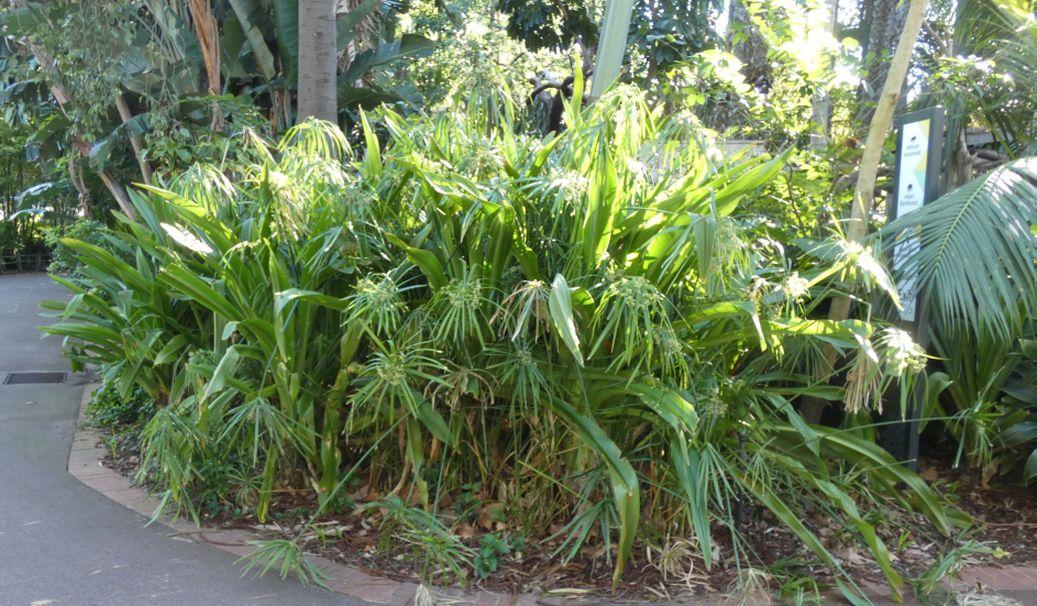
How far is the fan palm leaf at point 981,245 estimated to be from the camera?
14.3ft

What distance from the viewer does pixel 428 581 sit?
4.18m

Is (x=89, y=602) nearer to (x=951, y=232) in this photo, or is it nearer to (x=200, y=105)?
(x=951, y=232)

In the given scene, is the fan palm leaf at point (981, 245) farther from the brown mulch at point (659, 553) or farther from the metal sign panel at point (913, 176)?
the brown mulch at point (659, 553)

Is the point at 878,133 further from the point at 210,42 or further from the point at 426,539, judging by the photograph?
the point at 210,42

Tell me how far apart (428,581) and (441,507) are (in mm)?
578

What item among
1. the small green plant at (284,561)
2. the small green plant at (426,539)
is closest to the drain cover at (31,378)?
the small green plant at (284,561)

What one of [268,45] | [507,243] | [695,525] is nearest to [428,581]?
[695,525]

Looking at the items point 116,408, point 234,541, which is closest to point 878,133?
point 234,541

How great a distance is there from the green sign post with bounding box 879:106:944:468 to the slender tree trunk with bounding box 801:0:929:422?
0.21m

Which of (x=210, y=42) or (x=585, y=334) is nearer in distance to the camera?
(x=585, y=334)

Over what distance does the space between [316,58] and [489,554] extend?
13.2ft

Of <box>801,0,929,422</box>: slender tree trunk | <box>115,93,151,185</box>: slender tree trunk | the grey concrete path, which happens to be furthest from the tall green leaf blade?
<box>115,93,151,185</box>: slender tree trunk

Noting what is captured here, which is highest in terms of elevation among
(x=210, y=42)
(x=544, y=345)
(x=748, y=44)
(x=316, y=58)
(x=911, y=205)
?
(x=748, y=44)

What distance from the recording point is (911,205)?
5.12 meters
